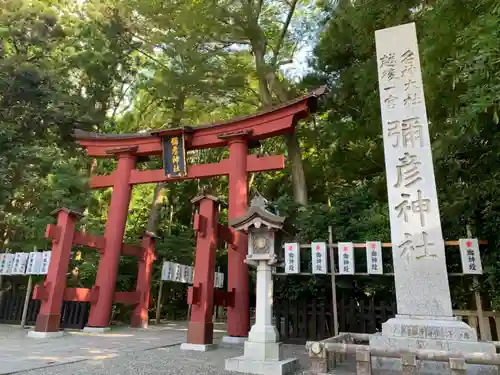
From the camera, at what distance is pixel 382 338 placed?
16.1ft

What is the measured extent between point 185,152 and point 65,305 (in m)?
5.02

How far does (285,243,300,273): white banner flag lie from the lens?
719 centimetres

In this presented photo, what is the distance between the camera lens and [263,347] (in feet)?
16.0

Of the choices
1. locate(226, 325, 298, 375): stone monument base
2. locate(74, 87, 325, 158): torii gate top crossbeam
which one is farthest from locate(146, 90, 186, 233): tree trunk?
locate(226, 325, 298, 375): stone monument base

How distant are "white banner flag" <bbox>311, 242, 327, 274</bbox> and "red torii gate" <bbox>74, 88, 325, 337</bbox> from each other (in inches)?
56.8

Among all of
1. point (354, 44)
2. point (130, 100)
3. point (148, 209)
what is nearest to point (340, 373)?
point (354, 44)

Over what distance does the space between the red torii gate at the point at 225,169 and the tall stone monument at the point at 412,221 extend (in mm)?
2242

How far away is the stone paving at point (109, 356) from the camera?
14.9 ft

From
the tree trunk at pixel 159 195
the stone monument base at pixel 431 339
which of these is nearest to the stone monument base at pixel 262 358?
the stone monument base at pixel 431 339

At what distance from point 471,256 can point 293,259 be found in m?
3.16

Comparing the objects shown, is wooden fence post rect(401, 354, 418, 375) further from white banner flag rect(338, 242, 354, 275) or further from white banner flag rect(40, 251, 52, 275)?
white banner flag rect(40, 251, 52, 275)

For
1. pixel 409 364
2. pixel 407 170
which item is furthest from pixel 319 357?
pixel 407 170

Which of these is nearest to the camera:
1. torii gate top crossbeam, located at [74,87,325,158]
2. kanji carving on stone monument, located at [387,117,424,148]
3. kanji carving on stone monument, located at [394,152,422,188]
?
kanji carving on stone monument, located at [394,152,422,188]

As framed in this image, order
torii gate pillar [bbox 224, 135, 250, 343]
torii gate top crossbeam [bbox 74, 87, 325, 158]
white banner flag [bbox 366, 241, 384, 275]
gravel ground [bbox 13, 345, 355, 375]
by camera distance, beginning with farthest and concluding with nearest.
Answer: torii gate top crossbeam [bbox 74, 87, 325, 158]
torii gate pillar [bbox 224, 135, 250, 343]
white banner flag [bbox 366, 241, 384, 275]
gravel ground [bbox 13, 345, 355, 375]
